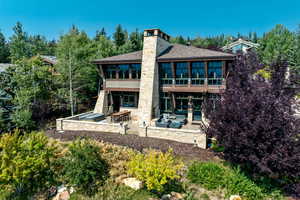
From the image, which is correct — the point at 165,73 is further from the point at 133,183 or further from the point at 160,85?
the point at 133,183

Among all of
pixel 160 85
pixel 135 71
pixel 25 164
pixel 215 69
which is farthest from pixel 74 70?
pixel 215 69

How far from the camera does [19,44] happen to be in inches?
1521

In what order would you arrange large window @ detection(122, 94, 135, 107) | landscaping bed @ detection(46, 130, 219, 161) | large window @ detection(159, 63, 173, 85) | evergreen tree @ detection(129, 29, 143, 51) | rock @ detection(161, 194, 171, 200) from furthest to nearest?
evergreen tree @ detection(129, 29, 143, 51), large window @ detection(122, 94, 135, 107), large window @ detection(159, 63, 173, 85), landscaping bed @ detection(46, 130, 219, 161), rock @ detection(161, 194, 171, 200)

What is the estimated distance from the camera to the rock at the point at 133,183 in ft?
24.5

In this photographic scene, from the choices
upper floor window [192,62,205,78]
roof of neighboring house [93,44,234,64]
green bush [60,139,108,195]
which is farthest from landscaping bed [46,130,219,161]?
roof of neighboring house [93,44,234,64]

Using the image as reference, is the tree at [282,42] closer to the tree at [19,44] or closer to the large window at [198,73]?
the large window at [198,73]

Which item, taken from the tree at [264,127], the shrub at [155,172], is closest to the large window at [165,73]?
the tree at [264,127]

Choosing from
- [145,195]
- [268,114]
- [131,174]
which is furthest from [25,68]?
[268,114]

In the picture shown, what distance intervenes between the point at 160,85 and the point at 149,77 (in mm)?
1778

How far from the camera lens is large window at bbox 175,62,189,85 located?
53.2 feet

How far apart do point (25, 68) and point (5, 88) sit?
2.62 meters

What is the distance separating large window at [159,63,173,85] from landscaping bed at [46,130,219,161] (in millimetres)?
7025

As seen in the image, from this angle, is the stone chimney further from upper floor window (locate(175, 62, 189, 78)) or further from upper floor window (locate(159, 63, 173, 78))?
upper floor window (locate(175, 62, 189, 78))

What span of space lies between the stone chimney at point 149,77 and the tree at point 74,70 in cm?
816
